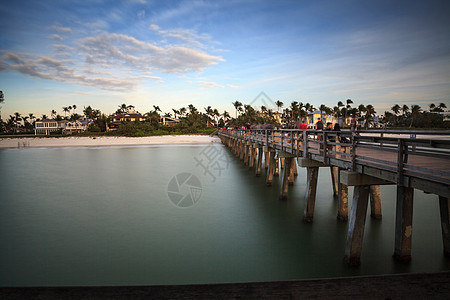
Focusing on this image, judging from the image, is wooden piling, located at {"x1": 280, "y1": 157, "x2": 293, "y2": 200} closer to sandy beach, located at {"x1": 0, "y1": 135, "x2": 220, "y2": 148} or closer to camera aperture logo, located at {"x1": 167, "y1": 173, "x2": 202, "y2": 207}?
camera aperture logo, located at {"x1": 167, "y1": 173, "x2": 202, "y2": 207}

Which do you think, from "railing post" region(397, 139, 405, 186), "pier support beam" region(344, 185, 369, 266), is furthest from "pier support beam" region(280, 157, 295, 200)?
"railing post" region(397, 139, 405, 186)

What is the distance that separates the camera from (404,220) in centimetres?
615

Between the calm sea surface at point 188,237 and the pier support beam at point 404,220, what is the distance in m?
0.54

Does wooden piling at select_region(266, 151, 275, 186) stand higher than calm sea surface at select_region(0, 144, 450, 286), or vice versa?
wooden piling at select_region(266, 151, 275, 186)

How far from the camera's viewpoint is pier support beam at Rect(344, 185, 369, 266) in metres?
6.68

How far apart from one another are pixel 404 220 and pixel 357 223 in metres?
0.97

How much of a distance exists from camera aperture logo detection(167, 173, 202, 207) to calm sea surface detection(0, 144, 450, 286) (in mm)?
177

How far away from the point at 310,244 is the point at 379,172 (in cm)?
390

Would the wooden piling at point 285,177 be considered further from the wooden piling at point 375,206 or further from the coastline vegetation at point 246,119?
the coastline vegetation at point 246,119

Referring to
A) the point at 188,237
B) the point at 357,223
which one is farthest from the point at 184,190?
the point at 357,223

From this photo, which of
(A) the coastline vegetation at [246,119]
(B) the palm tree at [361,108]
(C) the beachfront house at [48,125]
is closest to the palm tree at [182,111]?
(A) the coastline vegetation at [246,119]

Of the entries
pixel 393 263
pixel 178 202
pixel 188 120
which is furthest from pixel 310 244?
pixel 188 120

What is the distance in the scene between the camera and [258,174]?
2172cm

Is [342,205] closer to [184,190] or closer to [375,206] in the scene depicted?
[375,206]
